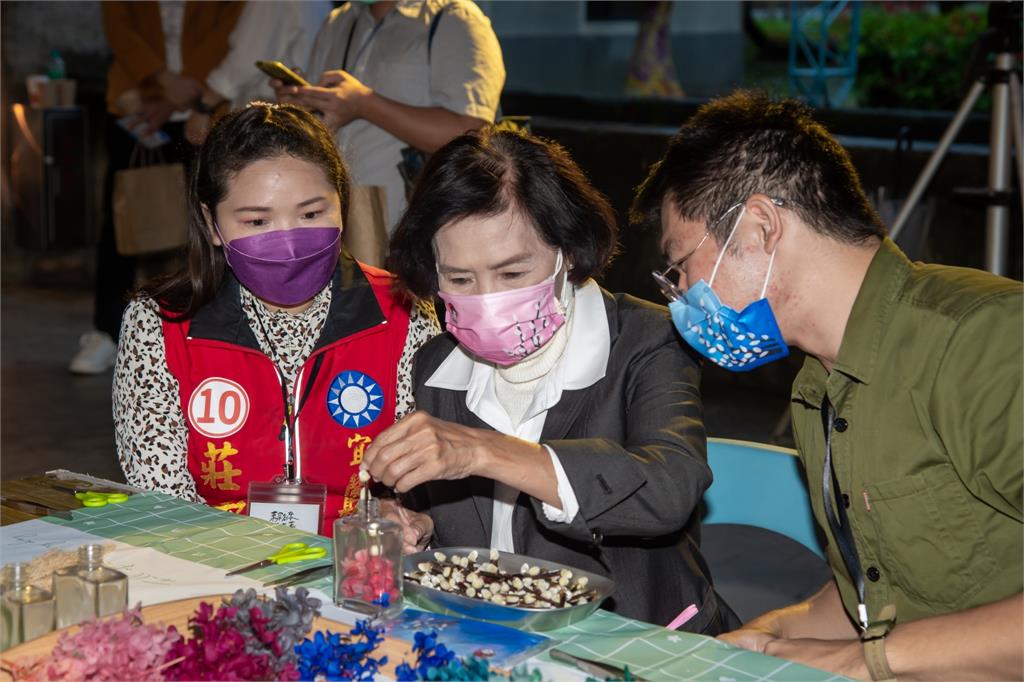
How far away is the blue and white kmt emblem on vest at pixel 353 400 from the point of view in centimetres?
243

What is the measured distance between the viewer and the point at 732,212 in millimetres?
1781

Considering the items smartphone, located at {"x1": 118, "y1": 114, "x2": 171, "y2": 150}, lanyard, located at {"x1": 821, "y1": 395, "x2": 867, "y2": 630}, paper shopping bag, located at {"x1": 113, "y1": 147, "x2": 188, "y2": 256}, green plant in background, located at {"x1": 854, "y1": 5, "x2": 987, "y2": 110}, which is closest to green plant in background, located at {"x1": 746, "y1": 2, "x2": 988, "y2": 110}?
green plant in background, located at {"x1": 854, "y1": 5, "x2": 987, "y2": 110}

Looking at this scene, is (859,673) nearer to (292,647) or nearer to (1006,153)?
(292,647)

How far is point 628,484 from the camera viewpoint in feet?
6.00

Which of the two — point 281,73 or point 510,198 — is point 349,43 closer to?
point 281,73

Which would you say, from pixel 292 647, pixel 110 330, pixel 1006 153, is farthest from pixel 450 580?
pixel 110 330

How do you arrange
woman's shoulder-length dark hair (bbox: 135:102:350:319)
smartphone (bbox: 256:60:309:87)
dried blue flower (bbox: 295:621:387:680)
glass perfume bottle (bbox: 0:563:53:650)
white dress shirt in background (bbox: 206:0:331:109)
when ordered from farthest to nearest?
white dress shirt in background (bbox: 206:0:331:109), smartphone (bbox: 256:60:309:87), woman's shoulder-length dark hair (bbox: 135:102:350:319), glass perfume bottle (bbox: 0:563:53:650), dried blue flower (bbox: 295:621:387:680)

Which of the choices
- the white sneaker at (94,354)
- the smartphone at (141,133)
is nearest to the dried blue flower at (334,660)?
the smartphone at (141,133)

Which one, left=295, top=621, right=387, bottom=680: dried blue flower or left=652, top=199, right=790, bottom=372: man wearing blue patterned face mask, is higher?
left=652, top=199, right=790, bottom=372: man wearing blue patterned face mask

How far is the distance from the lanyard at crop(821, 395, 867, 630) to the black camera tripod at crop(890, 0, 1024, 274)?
2.31 meters

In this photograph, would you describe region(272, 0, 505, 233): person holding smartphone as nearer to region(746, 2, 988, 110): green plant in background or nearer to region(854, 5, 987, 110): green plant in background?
region(746, 2, 988, 110): green plant in background

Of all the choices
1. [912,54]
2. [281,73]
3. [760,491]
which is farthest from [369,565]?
[912,54]

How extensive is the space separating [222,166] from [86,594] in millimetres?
1095

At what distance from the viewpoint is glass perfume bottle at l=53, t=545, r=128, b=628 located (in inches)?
60.7
